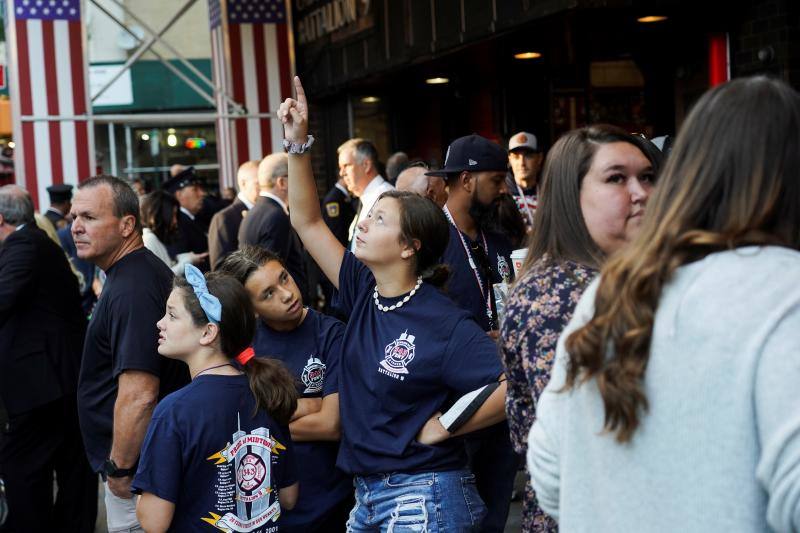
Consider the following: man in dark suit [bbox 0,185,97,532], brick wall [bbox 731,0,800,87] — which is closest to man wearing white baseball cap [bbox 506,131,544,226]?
brick wall [bbox 731,0,800,87]

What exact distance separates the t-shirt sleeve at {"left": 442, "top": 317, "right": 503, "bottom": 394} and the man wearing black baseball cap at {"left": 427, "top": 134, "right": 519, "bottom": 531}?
978 mm

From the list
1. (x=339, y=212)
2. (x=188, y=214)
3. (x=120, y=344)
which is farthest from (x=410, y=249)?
(x=188, y=214)

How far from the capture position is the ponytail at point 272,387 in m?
3.24

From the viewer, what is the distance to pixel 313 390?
12.1 feet

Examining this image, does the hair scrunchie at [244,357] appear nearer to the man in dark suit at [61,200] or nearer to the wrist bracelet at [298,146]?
the wrist bracelet at [298,146]

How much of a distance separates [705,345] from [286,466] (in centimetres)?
212

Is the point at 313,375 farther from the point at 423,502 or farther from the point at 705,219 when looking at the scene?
the point at 705,219

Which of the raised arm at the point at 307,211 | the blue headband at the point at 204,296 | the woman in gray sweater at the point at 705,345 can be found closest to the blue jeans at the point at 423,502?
the blue headband at the point at 204,296

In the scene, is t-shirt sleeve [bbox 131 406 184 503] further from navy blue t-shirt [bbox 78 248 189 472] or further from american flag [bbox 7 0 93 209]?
american flag [bbox 7 0 93 209]

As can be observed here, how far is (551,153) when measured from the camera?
2.75 metres

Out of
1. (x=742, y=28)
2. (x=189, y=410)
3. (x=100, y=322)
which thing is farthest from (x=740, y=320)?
(x=742, y=28)

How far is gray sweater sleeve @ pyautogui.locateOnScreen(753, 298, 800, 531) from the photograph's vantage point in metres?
1.41

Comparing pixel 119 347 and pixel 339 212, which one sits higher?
pixel 339 212

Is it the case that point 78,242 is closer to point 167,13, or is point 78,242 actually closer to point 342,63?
point 342,63
